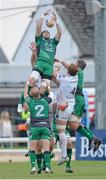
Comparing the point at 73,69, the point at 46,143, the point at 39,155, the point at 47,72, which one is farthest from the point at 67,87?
the point at 39,155

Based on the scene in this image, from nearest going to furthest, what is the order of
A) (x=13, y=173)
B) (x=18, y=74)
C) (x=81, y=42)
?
1. (x=13, y=173)
2. (x=18, y=74)
3. (x=81, y=42)

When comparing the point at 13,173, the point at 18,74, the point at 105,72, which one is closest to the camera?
the point at 13,173

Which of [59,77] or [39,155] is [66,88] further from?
[39,155]

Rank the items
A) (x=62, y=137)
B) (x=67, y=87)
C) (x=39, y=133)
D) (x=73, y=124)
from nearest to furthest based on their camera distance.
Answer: (x=39, y=133)
(x=67, y=87)
(x=62, y=137)
(x=73, y=124)

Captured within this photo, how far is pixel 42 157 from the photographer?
19.0m

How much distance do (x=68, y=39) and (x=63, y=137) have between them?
43.0 metres

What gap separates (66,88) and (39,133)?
1.09 meters

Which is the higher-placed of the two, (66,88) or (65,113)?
(66,88)

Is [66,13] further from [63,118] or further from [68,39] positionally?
[63,118]

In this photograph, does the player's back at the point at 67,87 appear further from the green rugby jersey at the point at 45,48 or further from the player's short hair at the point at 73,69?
the green rugby jersey at the point at 45,48

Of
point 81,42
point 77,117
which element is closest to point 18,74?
point 81,42

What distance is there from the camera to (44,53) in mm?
19516

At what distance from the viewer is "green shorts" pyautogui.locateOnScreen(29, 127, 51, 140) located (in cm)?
1850

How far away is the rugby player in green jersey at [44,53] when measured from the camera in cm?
1947
